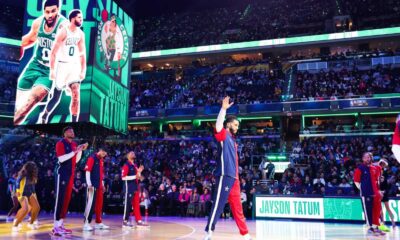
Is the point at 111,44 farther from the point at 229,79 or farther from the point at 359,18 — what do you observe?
the point at 359,18

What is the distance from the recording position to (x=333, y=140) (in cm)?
2491

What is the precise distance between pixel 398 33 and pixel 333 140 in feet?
43.4

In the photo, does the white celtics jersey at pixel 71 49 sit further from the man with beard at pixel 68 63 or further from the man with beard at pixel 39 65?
the man with beard at pixel 39 65

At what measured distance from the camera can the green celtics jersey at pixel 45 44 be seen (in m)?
13.8

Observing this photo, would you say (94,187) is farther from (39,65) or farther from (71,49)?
(39,65)

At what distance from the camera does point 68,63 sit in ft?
44.5

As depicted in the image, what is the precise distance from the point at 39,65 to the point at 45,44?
77 centimetres

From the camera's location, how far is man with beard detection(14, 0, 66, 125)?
1368 cm

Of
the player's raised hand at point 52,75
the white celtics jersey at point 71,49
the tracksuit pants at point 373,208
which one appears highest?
the white celtics jersey at point 71,49

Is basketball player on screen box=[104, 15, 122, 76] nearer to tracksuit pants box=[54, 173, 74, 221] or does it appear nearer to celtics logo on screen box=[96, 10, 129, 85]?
celtics logo on screen box=[96, 10, 129, 85]

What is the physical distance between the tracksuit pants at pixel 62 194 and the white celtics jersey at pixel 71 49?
611cm

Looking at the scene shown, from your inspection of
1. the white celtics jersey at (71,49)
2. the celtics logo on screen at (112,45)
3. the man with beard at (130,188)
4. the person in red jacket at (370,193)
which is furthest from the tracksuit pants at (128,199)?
the person in red jacket at (370,193)

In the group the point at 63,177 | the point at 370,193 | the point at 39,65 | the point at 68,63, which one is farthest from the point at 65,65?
the point at 370,193

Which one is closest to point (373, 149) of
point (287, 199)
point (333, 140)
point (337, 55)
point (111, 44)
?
point (333, 140)
